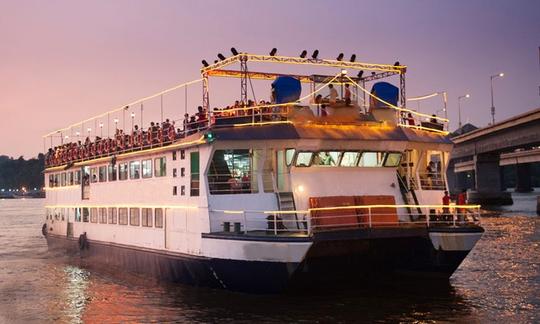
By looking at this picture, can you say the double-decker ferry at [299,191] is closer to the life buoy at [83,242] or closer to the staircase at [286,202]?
the staircase at [286,202]

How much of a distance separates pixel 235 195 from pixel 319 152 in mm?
3516

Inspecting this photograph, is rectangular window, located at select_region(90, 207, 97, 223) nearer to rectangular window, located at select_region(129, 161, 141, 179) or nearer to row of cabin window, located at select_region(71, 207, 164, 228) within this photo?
row of cabin window, located at select_region(71, 207, 164, 228)

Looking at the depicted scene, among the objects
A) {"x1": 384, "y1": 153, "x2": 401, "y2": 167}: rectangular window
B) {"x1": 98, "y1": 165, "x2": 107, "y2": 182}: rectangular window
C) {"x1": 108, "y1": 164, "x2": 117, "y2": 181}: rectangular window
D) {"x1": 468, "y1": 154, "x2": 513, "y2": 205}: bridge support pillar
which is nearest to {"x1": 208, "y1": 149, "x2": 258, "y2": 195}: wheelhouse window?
{"x1": 384, "y1": 153, "x2": 401, "y2": 167}: rectangular window

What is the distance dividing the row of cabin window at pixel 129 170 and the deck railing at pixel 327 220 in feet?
17.1

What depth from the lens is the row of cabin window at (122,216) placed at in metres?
28.8

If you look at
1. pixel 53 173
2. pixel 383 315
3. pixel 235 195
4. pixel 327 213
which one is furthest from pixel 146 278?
pixel 53 173

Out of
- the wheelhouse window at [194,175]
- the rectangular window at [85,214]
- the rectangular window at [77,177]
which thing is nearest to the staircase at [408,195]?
the wheelhouse window at [194,175]

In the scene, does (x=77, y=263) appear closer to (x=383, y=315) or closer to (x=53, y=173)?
(x=53, y=173)

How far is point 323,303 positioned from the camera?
23.5m

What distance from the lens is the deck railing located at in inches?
910

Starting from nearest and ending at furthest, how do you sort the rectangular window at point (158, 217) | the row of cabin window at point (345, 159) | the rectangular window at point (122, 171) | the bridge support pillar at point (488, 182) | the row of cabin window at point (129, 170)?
the row of cabin window at point (345, 159) < the rectangular window at point (158, 217) < the row of cabin window at point (129, 170) < the rectangular window at point (122, 171) < the bridge support pillar at point (488, 182)

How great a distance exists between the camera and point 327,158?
25.4 m

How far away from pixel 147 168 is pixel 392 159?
1074 centimetres

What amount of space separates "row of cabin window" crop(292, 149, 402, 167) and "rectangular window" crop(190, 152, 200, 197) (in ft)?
11.2
